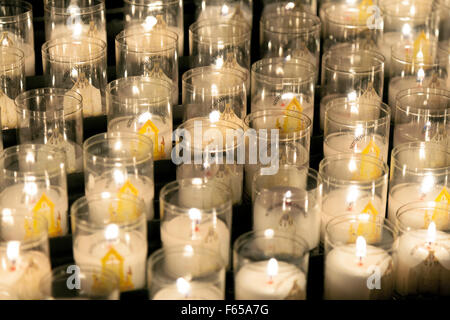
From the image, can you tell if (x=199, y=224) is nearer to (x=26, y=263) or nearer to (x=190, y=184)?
(x=190, y=184)

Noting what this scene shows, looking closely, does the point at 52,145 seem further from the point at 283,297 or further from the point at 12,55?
the point at 283,297

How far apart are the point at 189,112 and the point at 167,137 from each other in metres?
0.07

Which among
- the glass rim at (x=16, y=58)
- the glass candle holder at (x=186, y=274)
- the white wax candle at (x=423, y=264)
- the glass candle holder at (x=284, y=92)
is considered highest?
the glass rim at (x=16, y=58)

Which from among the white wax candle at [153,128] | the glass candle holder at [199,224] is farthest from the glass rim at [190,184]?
the white wax candle at [153,128]

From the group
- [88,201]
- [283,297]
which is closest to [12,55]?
[88,201]

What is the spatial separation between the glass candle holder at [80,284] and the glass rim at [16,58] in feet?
1.94

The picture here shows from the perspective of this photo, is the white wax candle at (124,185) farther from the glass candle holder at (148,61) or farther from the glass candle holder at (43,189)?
the glass candle holder at (148,61)

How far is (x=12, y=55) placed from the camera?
5.95 feet

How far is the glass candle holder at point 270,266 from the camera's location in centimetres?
131

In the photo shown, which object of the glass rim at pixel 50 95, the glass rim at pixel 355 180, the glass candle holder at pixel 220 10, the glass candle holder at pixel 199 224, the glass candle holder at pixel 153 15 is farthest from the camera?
the glass candle holder at pixel 220 10

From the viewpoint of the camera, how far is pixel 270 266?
1.31m

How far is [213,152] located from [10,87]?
0.47 meters

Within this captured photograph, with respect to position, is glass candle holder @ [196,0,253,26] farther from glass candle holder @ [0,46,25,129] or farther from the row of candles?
glass candle holder @ [0,46,25,129]

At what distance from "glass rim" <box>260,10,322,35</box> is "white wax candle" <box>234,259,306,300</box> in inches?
29.0
